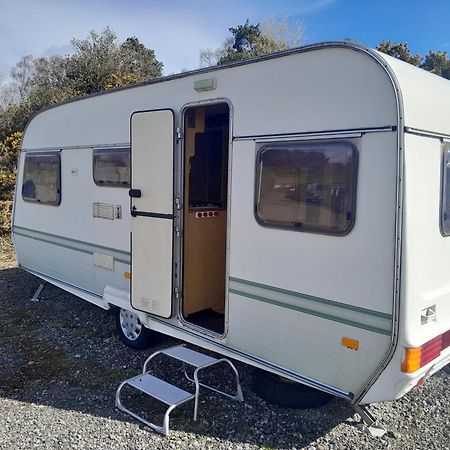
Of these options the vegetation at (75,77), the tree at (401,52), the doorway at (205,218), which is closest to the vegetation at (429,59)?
the tree at (401,52)

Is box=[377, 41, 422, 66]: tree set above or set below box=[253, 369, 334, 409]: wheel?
above

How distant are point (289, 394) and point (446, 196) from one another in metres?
1.88

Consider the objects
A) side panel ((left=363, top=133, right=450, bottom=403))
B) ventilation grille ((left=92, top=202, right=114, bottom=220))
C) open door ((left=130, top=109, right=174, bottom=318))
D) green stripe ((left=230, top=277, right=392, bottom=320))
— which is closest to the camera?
side panel ((left=363, top=133, right=450, bottom=403))

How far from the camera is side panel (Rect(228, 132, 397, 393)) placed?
107 inches

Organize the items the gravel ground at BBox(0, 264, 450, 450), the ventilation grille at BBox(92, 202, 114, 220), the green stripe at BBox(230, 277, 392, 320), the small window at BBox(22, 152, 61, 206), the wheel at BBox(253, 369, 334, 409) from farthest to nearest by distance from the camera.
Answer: the small window at BBox(22, 152, 61, 206)
the ventilation grille at BBox(92, 202, 114, 220)
the wheel at BBox(253, 369, 334, 409)
the gravel ground at BBox(0, 264, 450, 450)
the green stripe at BBox(230, 277, 392, 320)

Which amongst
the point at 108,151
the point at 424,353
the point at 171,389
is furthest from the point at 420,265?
the point at 108,151

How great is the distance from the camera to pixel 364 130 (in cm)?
277

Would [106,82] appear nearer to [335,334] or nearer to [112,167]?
[112,167]

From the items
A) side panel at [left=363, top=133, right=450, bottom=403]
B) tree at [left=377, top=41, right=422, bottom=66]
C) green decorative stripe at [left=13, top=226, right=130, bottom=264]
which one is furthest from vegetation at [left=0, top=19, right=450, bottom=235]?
side panel at [left=363, top=133, right=450, bottom=403]

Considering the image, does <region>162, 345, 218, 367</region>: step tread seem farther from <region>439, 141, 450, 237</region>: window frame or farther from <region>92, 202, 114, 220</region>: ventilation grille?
<region>439, 141, 450, 237</region>: window frame

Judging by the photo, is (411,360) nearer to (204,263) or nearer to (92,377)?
(204,263)

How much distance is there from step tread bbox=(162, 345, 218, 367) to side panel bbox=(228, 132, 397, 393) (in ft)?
0.85

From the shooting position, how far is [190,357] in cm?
382

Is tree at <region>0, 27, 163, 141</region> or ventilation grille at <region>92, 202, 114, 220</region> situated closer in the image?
ventilation grille at <region>92, 202, 114, 220</region>
